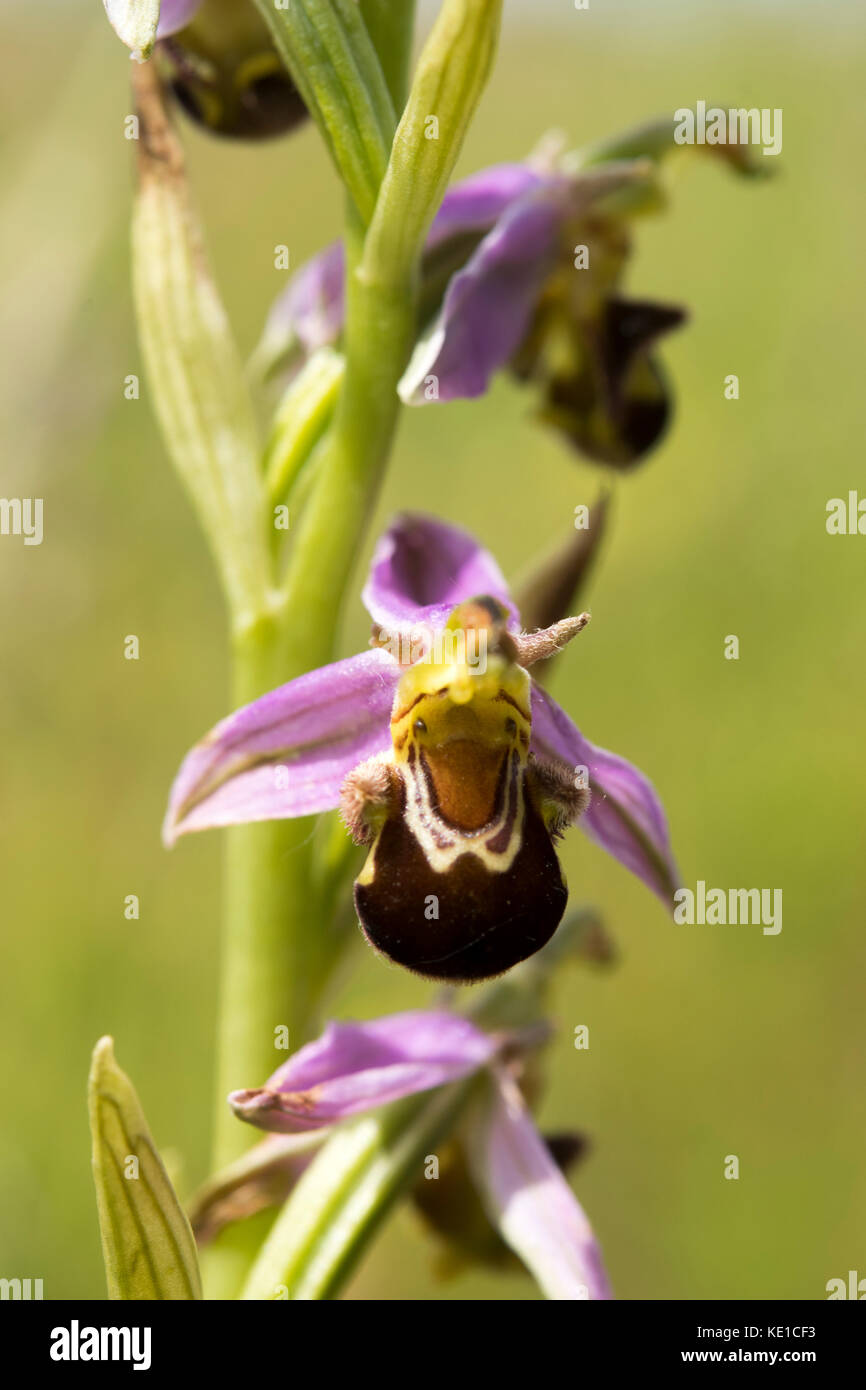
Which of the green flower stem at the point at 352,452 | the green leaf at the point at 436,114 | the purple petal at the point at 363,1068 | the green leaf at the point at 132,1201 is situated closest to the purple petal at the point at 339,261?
the green flower stem at the point at 352,452

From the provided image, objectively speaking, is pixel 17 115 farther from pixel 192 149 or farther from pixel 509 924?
pixel 509 924

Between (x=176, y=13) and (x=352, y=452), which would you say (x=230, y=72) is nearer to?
(x=176, y=13)

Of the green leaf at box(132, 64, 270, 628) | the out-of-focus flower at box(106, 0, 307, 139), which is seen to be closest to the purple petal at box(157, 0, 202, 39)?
the out-of-focus flower at box(106, 0, 307, 139)

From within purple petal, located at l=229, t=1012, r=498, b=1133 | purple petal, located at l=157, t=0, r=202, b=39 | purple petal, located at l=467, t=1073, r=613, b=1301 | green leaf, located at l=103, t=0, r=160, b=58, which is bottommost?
purple petal, located at l=467, t=1073, r=613, b=1301

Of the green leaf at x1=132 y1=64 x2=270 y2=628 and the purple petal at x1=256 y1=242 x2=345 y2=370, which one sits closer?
the green leaf at x1=132 y1=64 x2=270 y2=628

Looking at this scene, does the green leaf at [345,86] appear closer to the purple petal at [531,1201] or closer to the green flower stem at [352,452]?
the green flower stem at [352,452]

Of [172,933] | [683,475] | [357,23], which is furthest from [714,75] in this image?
[357,23]

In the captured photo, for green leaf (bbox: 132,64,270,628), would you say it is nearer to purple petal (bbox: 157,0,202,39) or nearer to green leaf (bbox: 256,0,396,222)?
purple petal (bbox: 157,0,202,39)
